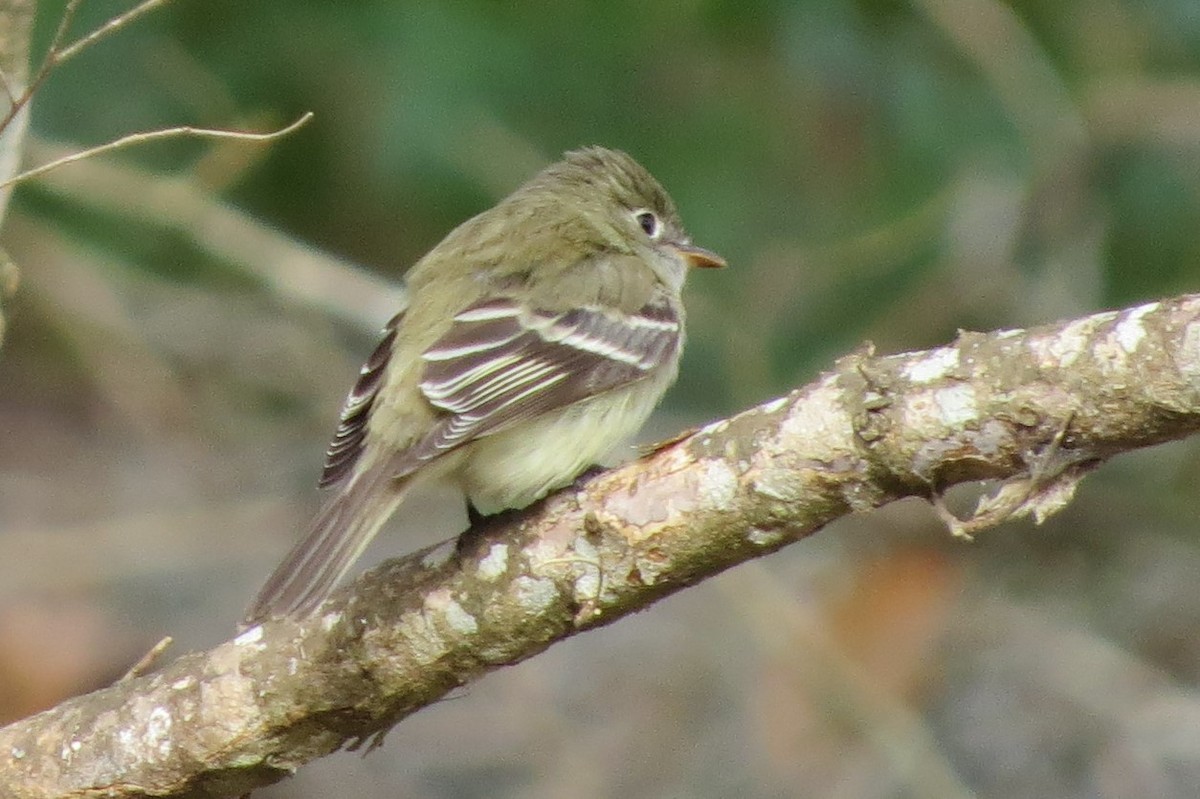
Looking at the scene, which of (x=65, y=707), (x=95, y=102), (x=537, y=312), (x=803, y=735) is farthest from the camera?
(x=803, y=735)

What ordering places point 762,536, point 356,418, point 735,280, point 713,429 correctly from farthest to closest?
1. point 735,280
2. point 356,418
3. point 713,429
4. point 762,536

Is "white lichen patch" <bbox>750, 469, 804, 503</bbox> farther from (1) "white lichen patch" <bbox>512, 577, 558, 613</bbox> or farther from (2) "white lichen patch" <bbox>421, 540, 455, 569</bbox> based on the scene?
(2) "white lichen patch" <bbox>421, 540, 455, 569</bbox>

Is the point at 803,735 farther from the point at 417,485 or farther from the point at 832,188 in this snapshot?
the point at 417,485

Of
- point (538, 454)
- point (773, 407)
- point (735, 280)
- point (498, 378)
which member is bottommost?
point (773, 407)

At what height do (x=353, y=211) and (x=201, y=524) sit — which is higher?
(x=353, y=211)

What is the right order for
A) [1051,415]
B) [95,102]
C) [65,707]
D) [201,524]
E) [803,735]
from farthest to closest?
[201,524] < [803,735] < [95,102] < [65,707] < [1051,415]

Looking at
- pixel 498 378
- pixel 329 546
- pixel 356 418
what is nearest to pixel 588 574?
pixel 329 546

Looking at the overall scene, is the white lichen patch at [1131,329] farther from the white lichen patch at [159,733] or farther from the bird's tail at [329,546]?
the white lichen patch at [159,733]

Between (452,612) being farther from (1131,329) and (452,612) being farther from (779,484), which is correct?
(1131,329)

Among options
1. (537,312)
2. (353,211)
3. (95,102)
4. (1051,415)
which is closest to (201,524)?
(353,211)
